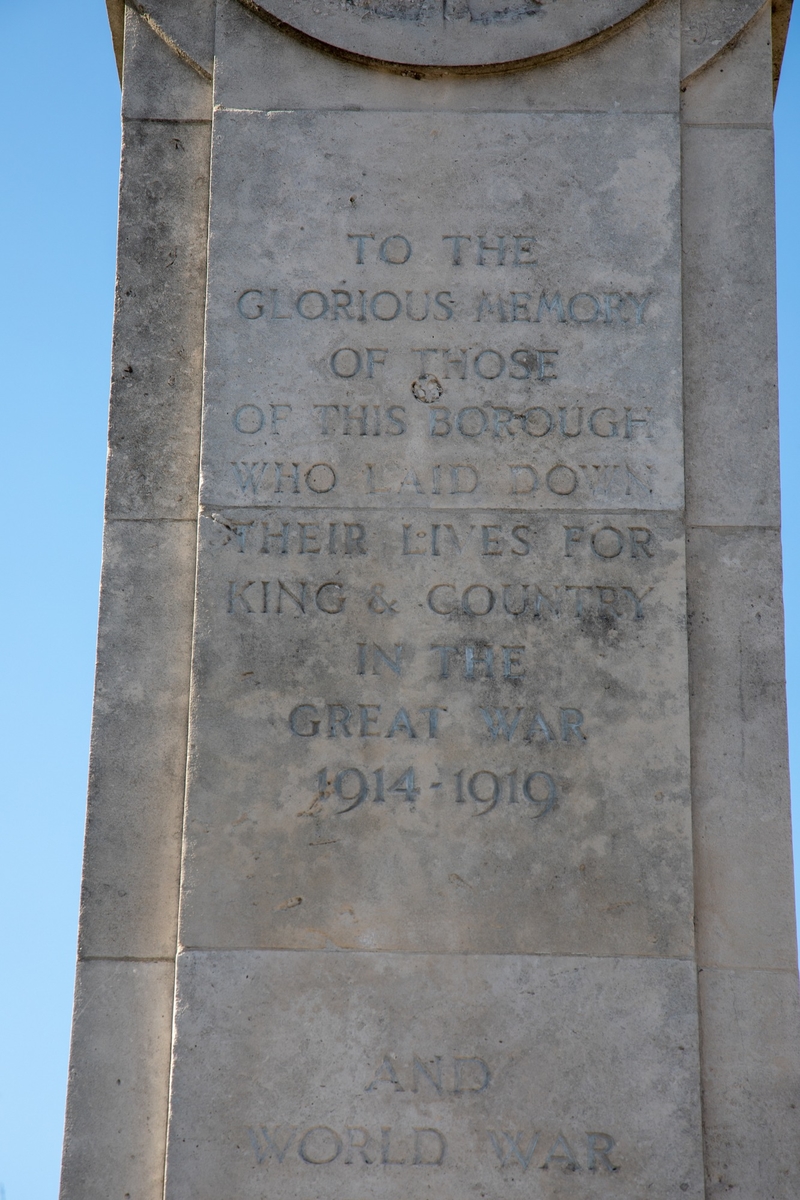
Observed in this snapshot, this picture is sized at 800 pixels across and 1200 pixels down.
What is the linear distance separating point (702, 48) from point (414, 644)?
3.56m

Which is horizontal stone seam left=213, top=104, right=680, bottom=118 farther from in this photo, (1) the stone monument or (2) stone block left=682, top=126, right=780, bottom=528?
(2) stone block left=682, top=126, right=780, bottom=528

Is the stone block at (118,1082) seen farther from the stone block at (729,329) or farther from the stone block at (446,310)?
the stone block at (729,329)

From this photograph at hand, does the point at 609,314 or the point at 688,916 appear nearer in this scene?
the point at 688,916

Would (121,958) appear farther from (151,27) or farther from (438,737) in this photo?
(151,27)

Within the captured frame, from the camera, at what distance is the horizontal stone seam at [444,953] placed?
22.8ft

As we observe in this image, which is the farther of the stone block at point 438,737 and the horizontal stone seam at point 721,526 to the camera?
the horizontal stone seam at point 721,526

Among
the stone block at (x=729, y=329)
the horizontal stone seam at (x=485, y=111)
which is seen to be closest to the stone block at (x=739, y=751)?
the stone block at (x=729, y=329)

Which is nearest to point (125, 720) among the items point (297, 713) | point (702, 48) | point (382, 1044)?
point (297, 713)

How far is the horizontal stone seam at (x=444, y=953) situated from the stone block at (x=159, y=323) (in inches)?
84.1

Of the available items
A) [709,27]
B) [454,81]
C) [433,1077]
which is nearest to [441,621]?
[433,1077]

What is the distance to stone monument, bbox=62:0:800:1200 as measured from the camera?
6840 millimetres

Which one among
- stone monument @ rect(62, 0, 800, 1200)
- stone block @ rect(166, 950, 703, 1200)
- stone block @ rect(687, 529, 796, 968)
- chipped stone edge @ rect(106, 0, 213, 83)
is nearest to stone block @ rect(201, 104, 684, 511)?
stone monument @ rect(62, 0, 800, 1200)

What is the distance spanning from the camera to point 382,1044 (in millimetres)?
6855

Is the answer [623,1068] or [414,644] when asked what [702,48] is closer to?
[414,644]
